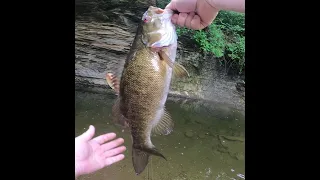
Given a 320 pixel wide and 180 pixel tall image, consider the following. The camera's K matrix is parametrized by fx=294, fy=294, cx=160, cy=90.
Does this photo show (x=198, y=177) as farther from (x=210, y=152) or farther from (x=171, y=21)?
(x=171, y=21)

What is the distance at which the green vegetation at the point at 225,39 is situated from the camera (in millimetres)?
5047

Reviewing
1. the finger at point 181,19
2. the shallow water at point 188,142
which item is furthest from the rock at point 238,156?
the finger at point 181,19

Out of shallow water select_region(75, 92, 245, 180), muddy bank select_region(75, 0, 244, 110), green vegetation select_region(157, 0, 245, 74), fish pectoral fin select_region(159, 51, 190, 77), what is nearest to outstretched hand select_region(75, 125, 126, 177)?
fish pectoral fin select_region(159, 51, 190, 77)

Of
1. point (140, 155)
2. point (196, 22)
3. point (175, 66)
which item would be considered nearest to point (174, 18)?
point (196, 22)

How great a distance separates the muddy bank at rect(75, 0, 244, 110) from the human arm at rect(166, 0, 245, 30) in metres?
3.49

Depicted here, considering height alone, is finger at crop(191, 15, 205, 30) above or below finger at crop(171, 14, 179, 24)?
below

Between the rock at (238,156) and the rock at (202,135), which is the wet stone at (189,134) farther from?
the rock at (238,156)

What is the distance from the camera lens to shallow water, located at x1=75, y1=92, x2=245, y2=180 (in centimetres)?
312

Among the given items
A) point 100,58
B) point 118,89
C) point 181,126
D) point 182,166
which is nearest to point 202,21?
point 118,89

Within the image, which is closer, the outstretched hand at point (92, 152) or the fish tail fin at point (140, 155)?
the fish tail fin at point (140, 155)

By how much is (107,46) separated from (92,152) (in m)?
3.73

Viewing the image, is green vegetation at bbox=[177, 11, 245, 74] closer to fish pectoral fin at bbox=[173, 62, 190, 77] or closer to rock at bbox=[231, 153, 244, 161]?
rock at bbox=[231, 153, 244, 161]

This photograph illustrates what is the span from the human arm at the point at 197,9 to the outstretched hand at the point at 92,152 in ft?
2.00
